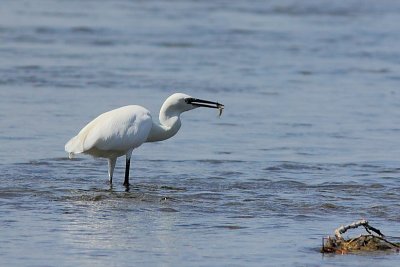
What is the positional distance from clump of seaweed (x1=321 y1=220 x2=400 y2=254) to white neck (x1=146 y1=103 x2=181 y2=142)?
3.66m

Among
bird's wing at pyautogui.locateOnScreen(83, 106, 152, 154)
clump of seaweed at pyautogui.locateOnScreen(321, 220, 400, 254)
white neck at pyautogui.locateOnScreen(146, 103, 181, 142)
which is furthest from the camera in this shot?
white neck at pyautogui.locateOnScreen(146, 103, 181, 142)

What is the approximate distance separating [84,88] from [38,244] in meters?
9.35

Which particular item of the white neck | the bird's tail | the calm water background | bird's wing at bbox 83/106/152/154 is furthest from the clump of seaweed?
the white neck

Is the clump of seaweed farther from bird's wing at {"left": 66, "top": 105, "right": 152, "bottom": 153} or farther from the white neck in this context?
the white neck

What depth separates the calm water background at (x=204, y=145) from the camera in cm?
813

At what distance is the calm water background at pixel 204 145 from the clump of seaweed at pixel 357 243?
11 cm

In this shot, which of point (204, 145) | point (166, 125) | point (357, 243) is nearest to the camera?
point (357, 243)

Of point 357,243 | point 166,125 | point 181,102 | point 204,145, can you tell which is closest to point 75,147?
point 166,125

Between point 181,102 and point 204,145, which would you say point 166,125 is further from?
point 204,145

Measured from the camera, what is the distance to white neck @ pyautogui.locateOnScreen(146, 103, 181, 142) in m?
11.3

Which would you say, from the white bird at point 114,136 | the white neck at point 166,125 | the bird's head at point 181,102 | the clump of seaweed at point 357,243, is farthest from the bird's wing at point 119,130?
the clump of seaweed at point 357,243

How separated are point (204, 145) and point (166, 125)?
1.79m

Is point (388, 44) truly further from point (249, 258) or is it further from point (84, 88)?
point (249, 258)

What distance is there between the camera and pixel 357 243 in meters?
7.86
